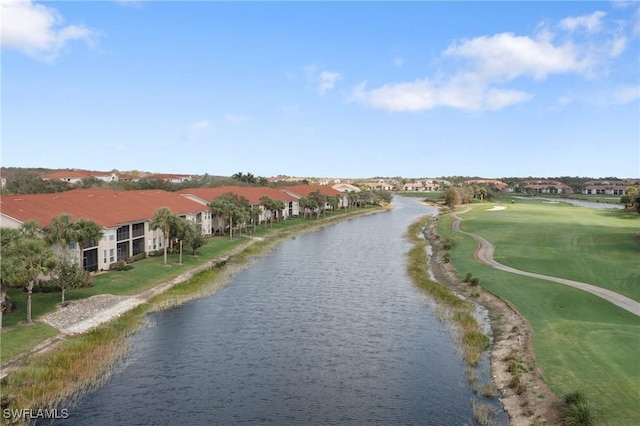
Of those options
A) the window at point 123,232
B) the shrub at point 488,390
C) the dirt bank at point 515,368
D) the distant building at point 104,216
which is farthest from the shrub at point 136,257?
the shrub at point 488,390

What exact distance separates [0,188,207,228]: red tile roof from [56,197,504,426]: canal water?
16.1m

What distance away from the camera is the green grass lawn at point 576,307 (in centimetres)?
2347

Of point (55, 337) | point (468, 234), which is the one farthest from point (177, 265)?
point (468, 234)

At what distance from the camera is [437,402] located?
24156 mm

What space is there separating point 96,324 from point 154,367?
8.25 metres

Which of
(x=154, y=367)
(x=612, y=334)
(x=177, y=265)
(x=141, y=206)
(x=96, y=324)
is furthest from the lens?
(x=141, y=206)

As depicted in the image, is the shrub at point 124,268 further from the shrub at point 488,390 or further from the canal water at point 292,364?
the shrub at point 488,390

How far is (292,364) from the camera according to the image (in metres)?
28.7

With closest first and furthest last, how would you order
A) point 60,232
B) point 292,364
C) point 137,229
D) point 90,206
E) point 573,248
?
point 292,364
point 60,232
point 90,206
point 137,229
point 573,248

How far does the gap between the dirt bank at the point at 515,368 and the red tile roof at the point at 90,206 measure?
121 feet

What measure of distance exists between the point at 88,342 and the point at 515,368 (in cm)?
2538

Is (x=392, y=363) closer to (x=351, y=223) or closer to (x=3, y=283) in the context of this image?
(x=3, y=283)

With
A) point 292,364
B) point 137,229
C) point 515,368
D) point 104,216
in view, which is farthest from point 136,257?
point 515,368

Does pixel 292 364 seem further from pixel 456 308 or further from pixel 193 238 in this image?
pixel 193 238
